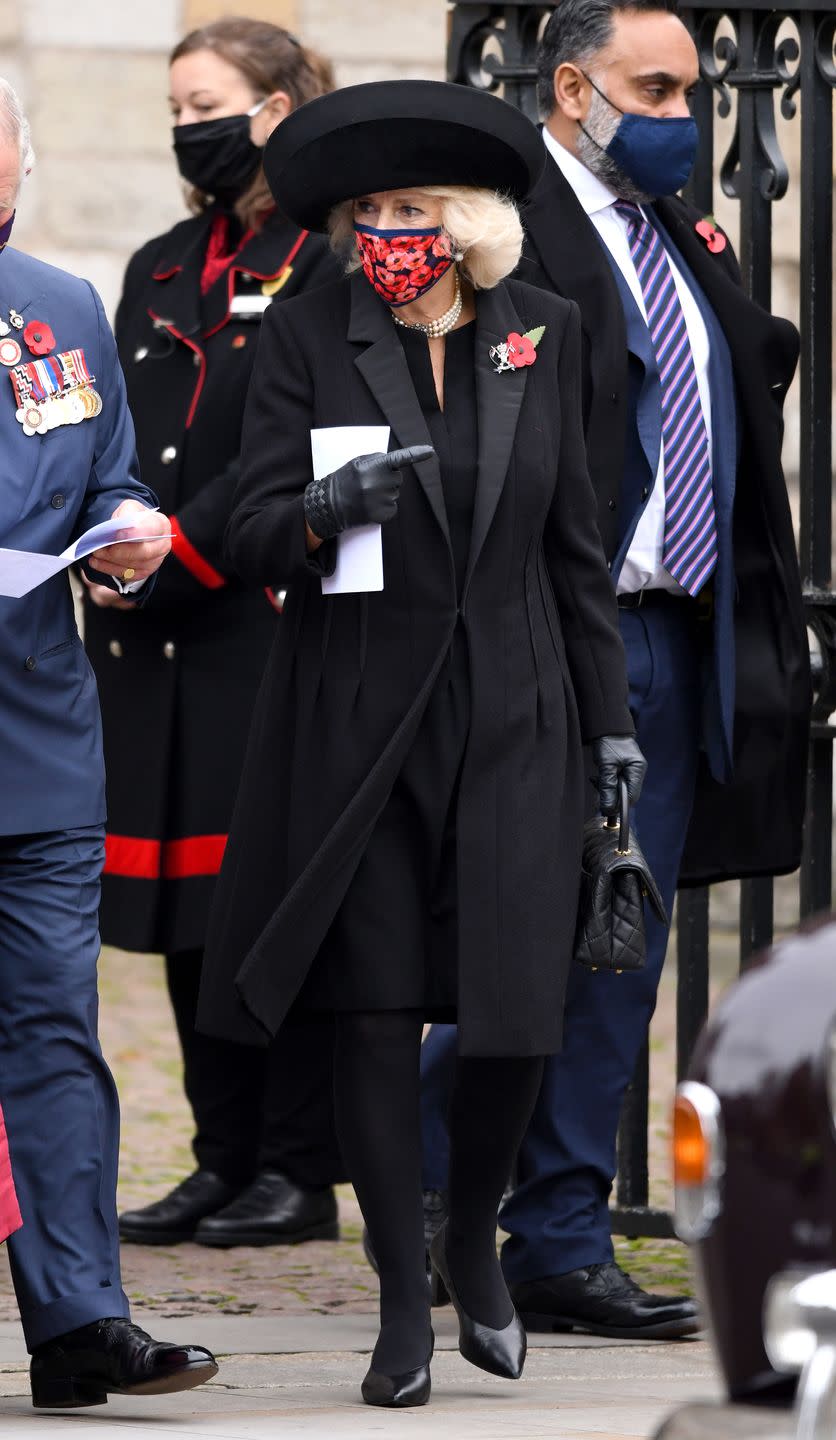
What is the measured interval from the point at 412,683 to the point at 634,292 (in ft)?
3.91

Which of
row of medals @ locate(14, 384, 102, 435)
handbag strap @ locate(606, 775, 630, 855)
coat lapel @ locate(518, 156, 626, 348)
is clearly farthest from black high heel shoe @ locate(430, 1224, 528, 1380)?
coat lapel @ locate(518, 156, 626, 348)

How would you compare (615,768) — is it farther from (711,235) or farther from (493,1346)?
(711,235)

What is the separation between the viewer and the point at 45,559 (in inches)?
176

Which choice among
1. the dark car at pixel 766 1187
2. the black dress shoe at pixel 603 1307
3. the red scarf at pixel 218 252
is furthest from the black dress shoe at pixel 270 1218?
the dark car at pixel 766 1187

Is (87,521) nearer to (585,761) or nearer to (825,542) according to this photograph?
(585,761)

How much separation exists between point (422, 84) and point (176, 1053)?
5.14m

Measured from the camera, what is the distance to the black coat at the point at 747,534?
215 inches

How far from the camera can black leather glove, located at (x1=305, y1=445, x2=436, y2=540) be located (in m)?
4.55

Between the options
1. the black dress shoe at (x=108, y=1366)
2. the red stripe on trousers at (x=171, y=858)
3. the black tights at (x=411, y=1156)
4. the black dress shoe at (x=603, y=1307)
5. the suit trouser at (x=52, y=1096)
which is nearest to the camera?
the black dress shoe at (x=108, y=1366)

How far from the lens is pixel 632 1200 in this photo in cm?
635

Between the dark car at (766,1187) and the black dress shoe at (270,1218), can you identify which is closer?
the dark car at (766,1187)

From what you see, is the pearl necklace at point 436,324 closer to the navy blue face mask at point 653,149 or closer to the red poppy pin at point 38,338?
the red poppy pin at point 38,338

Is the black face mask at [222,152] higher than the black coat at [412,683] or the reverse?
Answer: higher

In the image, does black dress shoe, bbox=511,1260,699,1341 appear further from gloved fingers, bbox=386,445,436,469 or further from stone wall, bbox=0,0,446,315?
stone wall, bbox=0,0,446,315
